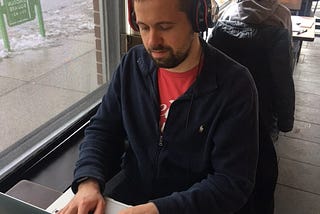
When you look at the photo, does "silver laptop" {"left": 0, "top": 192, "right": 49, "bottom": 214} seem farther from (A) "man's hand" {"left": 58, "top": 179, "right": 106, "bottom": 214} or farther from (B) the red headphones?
(B) the red headphones

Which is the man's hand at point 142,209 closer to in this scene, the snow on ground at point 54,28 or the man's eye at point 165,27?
the man's eye at point 165,27

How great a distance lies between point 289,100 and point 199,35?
1089 mm

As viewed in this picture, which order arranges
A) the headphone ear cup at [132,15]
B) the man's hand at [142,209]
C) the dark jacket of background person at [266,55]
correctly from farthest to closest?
the dark jacket of background person at [266,55]
the headphone ear cup at [132,15]
the man's hand at [142,209]

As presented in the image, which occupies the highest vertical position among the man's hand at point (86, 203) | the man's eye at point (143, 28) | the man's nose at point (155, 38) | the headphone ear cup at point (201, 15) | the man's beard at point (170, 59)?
the headphone ear cup at point (201, 15)

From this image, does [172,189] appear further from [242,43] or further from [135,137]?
[242,43]

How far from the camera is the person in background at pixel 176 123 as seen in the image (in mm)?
921

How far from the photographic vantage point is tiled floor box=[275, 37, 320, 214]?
1.95 m

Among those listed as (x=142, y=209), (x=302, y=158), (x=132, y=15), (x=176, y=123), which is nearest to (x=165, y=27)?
(x=132, y=15)

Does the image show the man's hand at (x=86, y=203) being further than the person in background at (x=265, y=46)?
No

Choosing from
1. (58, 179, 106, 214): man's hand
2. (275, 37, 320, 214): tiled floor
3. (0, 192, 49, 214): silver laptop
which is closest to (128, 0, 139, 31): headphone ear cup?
(58, 179, 106, 214): man's hand

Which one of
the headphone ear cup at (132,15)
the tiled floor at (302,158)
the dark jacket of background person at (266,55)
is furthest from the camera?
the tiled floor at (302,158)

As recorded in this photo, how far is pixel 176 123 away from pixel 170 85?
4.6 inches

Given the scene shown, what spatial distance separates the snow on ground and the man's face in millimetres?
636

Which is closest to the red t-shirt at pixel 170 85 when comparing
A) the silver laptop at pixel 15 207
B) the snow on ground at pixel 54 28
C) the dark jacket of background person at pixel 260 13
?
the silver laptop at pixel 15 207
